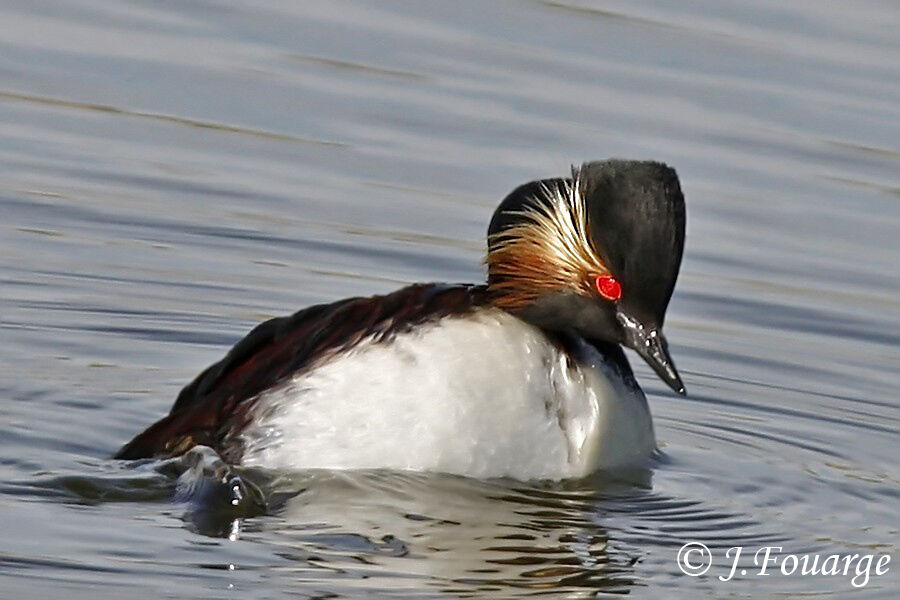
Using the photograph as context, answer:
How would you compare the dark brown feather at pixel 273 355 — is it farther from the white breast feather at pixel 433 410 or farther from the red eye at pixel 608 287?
the red eye at pixel 608 287

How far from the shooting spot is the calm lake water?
26.2 feet

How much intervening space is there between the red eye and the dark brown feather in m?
0.49

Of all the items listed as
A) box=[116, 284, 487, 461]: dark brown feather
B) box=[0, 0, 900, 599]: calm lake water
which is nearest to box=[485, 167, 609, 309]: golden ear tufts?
box=[116, 284, 487, 461]: dark brown feather

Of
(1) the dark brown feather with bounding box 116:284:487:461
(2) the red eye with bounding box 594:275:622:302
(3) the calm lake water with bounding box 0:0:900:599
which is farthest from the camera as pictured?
(2) the red eye with bounding box 594:275:622:302

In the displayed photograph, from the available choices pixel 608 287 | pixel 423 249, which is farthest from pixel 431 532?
pixel 423 249

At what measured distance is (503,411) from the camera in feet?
28.1

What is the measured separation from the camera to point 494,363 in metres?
8.62

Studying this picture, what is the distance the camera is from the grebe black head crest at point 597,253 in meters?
8.47

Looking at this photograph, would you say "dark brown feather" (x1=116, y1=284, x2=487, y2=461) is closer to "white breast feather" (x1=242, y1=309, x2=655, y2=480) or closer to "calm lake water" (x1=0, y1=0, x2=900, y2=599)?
"white breast feather" (x1=242, y1=309, x2=655, y2=480)

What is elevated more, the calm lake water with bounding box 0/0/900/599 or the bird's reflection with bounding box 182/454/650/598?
the calm lake water with bounding box 0/0/900/599


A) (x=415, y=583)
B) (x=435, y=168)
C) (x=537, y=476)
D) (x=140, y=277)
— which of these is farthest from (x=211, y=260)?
(x=415, y=583)

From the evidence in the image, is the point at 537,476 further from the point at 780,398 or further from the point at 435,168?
the point at 435,168

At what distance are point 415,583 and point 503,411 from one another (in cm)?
113

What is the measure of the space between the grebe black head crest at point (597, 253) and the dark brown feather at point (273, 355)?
0.23 m
